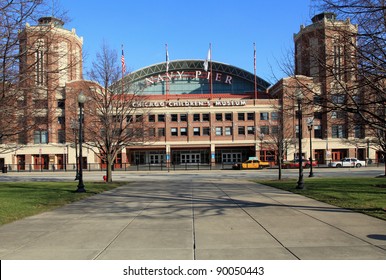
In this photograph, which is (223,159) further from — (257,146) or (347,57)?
(347,57)

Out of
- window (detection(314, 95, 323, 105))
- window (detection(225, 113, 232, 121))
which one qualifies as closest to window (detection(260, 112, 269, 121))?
window (detection(225, 113, 232, 121))

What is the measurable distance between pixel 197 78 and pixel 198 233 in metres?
85.2

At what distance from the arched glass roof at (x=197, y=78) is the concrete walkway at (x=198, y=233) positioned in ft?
264

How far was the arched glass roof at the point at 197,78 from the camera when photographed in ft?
299

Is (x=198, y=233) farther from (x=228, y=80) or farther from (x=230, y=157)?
(x=228, y=80)

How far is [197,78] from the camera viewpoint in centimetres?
9112

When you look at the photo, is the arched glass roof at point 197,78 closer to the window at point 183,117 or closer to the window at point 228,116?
the window at point 183,117

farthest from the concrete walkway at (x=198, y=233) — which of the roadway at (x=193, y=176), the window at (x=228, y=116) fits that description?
the window at (x=228, y=116)

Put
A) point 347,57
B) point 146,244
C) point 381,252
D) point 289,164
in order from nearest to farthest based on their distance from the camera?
point 381,252 < point 146,244 < point 347,57 < point 289,164

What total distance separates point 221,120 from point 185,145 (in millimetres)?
8744

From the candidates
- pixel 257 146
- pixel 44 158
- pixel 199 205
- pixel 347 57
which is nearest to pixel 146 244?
pixel 199 205

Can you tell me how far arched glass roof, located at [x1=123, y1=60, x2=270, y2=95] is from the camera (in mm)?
91062

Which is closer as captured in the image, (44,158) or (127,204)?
(127,204)

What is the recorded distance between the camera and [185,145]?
70.3 metres
